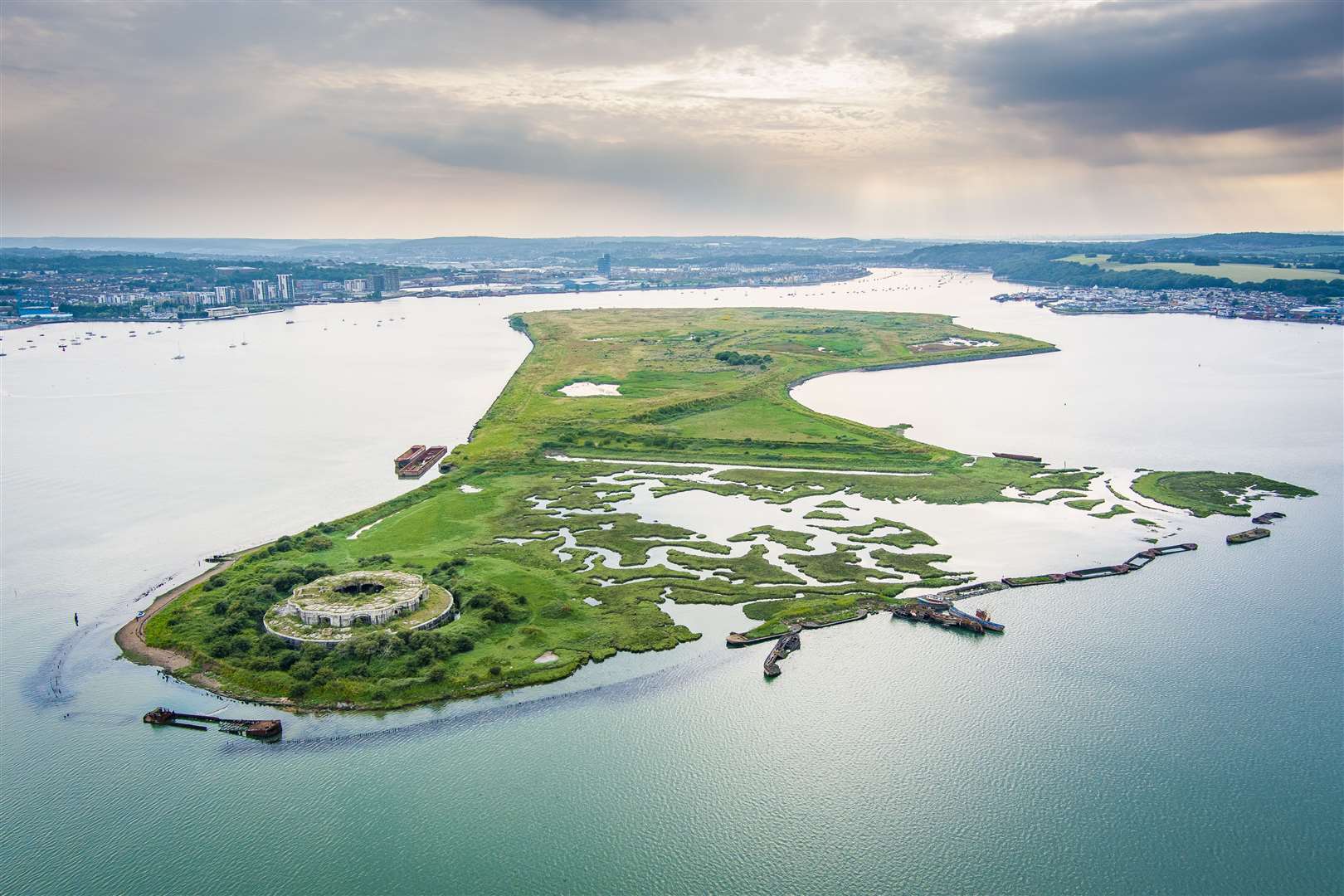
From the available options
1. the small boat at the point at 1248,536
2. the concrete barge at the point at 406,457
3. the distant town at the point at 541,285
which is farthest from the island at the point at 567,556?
the distant town at the point at 541,285

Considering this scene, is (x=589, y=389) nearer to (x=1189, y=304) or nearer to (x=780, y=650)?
(x=780, y=650)

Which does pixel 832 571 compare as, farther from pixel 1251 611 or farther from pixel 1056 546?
pixel 1251 611

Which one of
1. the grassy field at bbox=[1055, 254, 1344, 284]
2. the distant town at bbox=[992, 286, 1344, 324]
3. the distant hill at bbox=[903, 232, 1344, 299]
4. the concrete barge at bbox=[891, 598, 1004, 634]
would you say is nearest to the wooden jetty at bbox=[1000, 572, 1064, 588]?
the concrete barge at bbox=[891, 598, 1004, 634]

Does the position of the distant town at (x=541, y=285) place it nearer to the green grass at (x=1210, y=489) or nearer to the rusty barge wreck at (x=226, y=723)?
the green grass at (x=1210, y=489)

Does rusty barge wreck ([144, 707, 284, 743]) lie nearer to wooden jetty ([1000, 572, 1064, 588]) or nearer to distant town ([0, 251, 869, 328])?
wooden jetty ([1000, 572, 1064, 588])

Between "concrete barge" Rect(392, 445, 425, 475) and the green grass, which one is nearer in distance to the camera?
the green grass

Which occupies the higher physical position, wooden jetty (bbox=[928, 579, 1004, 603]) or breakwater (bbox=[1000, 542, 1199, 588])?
breakwater (bbox=[1000, 542, 1199, 588])
